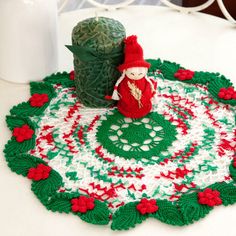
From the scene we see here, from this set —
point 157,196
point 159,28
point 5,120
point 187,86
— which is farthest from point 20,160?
point 159,28

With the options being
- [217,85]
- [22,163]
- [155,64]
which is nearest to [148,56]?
[155,64]

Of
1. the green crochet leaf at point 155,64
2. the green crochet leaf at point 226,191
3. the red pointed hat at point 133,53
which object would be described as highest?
the red pointed hat at point 133,53

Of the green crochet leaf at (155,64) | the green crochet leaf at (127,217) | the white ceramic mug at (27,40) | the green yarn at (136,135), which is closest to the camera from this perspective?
the green crochet leaf at (127,217)

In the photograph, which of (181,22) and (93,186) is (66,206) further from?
(181,22)

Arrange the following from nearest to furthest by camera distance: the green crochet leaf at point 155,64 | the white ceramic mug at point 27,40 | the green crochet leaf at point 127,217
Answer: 1. the green crochet leaf at point 127,217
2. the white ceramic mug at point 27,40
3. the green crochet leaf at point 155,64

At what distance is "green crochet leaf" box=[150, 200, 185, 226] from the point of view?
27.2 inches

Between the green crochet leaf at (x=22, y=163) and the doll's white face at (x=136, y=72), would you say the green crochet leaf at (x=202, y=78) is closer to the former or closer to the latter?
the doll's white face at (x=136, y=72)

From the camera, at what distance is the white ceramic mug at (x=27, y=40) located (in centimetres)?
91

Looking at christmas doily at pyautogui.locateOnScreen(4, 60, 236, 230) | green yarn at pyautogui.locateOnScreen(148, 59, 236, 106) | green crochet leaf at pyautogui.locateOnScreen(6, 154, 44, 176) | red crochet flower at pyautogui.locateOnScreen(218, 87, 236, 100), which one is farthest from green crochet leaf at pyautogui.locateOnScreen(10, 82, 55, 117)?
red crochet flower at pyautogui.locateOnScreen(218, 87, 236, 100)

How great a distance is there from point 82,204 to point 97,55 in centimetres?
27

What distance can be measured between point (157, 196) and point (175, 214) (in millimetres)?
46

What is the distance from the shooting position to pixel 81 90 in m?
0.90

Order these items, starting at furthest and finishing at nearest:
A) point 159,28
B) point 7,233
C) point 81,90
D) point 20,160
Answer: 1. point 159,28
2. point 81,90
3. point 20,160
4. point 7,233

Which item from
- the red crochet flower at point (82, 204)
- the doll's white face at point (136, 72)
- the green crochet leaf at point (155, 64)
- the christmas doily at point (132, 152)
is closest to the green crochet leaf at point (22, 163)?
the christmas doily at point (132, 152)
